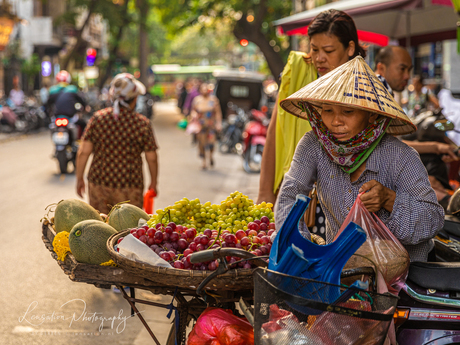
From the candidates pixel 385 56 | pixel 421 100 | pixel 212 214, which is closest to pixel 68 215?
pixel 212 214

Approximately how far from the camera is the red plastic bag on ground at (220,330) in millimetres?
2096

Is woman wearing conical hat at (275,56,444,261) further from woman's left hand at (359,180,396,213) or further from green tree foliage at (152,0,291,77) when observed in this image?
green tree foliage at (152,0,291,77)

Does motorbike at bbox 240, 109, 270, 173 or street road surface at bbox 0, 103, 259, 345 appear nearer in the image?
street road surface at bbox 0, 103, 259, 345

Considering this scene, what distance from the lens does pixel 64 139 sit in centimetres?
1098

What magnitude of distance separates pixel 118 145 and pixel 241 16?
1360 centimetres

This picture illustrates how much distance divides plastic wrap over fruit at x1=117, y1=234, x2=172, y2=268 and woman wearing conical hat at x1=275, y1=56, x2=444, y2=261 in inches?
20.6

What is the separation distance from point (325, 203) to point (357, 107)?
1.54 ft

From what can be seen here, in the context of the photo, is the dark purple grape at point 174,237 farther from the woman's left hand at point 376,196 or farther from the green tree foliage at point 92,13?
the green tree foliage at point 92,13

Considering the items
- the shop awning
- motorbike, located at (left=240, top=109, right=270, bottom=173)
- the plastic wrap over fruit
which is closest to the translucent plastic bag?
the plastic wrap over fruit

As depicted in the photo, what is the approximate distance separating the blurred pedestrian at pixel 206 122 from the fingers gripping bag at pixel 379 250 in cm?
1044

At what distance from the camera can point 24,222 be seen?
7.24 m

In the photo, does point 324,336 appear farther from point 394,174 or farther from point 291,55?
point 291,55

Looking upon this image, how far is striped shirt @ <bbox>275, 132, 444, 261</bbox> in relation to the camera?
2082mm

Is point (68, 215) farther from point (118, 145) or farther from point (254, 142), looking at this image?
point (254, 142)
